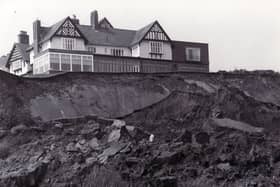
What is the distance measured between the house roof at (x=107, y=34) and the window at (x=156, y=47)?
4.73 feet

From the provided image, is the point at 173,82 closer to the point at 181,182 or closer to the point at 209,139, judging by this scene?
the point at 209,139

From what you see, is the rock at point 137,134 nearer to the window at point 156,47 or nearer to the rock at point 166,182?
the rock at point 166,182

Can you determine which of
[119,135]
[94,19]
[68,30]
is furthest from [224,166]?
[94,19]

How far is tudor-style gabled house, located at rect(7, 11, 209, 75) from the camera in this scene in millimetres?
52719

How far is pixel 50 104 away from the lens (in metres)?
36.5

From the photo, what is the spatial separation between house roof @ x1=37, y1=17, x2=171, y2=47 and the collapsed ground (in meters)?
16.6

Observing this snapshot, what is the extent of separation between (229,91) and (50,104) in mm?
14059

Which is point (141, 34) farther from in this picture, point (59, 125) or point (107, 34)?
point (59, 125)

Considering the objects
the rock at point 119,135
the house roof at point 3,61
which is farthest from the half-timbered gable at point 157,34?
the rock at point 119,135

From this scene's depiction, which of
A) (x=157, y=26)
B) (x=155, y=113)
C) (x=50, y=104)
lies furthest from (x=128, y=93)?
(x=157, y=26)

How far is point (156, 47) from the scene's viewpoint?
59.7m

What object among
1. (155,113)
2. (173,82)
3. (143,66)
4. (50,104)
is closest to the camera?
(50,104)

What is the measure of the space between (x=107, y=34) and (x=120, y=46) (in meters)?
2.24

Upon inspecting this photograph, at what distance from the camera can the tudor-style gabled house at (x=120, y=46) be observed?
5272cm
